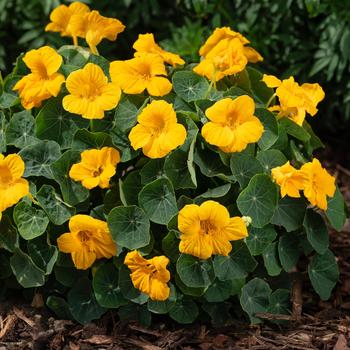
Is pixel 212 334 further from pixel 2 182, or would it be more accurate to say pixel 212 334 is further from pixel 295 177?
pixel 2 182

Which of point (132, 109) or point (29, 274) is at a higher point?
point (132, 109)

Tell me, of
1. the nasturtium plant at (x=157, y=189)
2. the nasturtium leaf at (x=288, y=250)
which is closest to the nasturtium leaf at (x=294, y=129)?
the nasturtium plant at (x=157, y=189)

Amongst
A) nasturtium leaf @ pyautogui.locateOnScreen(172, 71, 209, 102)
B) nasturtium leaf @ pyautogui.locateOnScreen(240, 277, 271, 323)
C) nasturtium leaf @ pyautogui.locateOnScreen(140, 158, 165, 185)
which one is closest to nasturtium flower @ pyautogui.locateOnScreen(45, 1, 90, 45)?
nasturtium leaf @ pyautogui.locateOnScreen(172, 71, 209, 102)

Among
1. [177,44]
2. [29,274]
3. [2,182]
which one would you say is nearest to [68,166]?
[2,182]

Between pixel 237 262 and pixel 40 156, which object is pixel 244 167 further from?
pixel 40 156

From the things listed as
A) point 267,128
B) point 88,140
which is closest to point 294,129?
point 267,128

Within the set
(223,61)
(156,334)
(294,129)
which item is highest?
(223,61)

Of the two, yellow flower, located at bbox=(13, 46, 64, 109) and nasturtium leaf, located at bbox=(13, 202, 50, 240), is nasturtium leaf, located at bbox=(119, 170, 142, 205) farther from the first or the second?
yellow flower, located at bbox=(13, 46, 64, 109)
